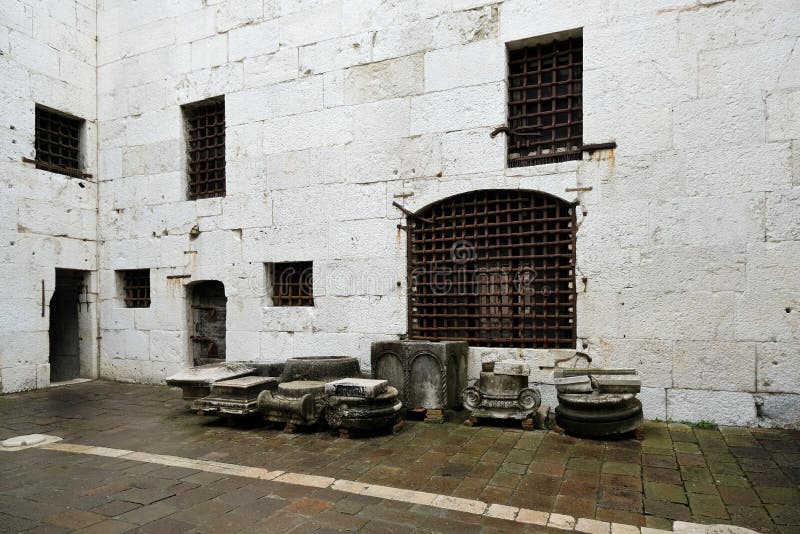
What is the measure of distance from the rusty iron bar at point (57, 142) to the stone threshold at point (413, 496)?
5.08 metres

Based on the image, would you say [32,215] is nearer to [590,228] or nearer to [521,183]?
[521,183]

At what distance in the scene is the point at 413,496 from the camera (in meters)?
3.30

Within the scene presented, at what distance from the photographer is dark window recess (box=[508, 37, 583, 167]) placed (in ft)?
18.6

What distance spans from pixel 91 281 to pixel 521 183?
23.0 ft

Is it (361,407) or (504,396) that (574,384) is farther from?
(361,407)

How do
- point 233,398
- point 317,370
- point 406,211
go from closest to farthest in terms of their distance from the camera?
point 233,398 < point 317,370 < point 406,211

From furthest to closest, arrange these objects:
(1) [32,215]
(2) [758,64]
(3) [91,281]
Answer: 1. (3) [91,281]
2. (1) [32,215]
3. (2) [758,64]

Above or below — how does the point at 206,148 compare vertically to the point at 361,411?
above

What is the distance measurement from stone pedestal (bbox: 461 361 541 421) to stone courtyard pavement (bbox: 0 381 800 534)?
20cm

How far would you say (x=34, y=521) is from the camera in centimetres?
299

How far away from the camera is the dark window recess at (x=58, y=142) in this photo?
762 cm

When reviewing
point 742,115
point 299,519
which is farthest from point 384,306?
point 742,115

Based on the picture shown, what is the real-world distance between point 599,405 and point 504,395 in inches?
35.7

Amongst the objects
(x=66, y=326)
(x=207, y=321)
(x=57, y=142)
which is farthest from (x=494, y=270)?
(x=66, y=326)
